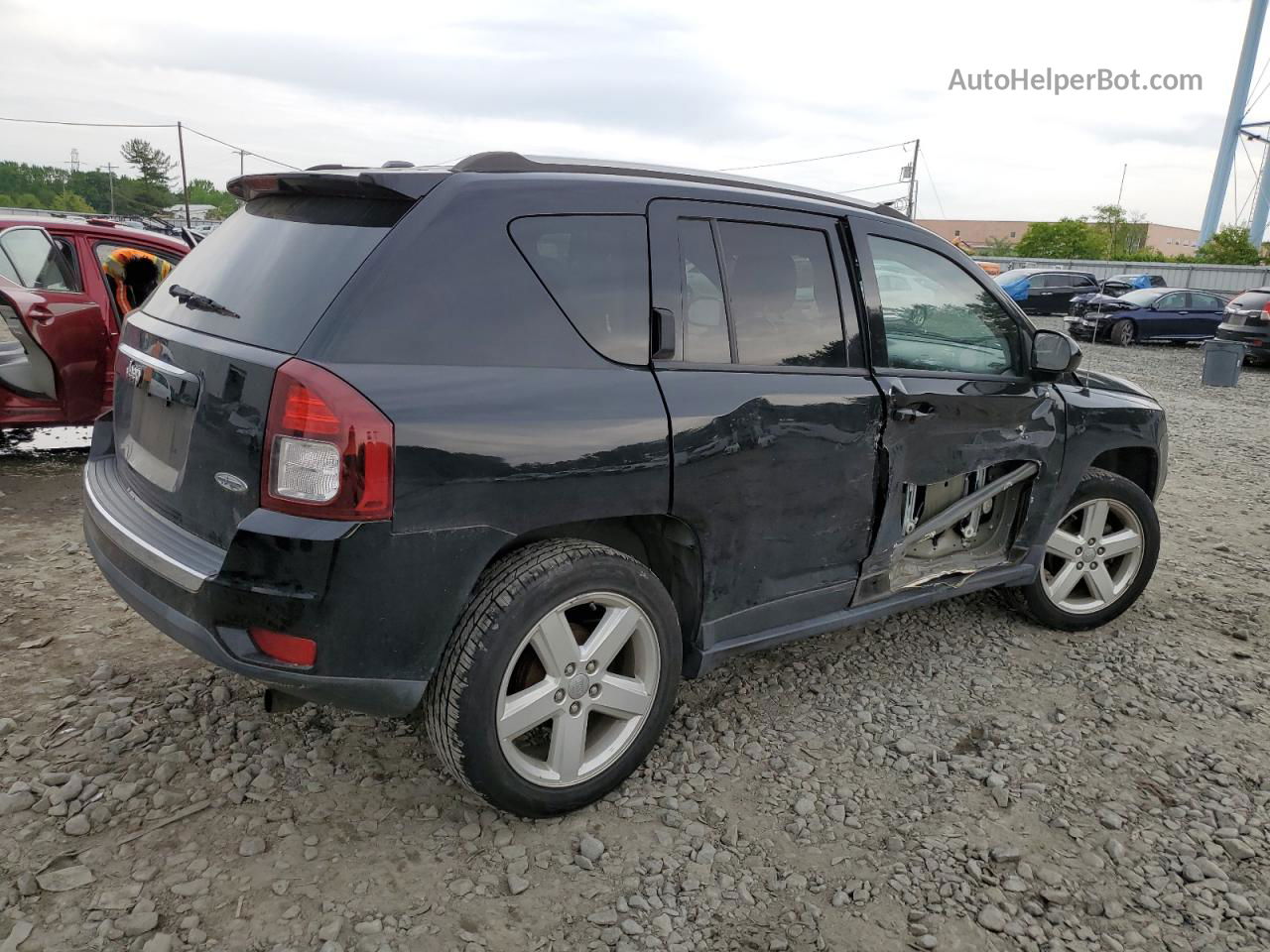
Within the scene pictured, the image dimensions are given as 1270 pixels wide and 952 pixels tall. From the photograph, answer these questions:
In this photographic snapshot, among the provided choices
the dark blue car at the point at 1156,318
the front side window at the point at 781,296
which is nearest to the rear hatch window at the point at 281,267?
the front side window at the point at 781,296

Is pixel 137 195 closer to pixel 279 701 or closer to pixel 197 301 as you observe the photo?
pixel 197 301

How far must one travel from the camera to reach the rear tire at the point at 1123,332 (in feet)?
68.3

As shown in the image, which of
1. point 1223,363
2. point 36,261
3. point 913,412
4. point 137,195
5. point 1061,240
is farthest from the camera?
point 137,195

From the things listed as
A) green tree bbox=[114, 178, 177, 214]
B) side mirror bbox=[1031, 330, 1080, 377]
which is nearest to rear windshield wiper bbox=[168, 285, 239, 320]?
side mirror bbox=[1031, 330, 1080, 377]

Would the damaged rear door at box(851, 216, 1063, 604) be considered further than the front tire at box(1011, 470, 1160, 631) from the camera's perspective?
No

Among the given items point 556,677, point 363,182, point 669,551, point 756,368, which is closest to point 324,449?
point 363,182

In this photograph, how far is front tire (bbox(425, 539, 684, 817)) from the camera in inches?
97.2

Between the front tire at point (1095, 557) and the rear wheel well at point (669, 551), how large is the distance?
2030mm

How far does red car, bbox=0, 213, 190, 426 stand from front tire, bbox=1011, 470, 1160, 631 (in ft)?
18.8

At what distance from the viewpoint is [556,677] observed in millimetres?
2635

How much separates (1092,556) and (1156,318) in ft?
64.0

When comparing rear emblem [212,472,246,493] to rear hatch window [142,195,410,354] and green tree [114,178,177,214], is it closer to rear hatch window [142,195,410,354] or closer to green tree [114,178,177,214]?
rear hatch window [142,195,410,354]

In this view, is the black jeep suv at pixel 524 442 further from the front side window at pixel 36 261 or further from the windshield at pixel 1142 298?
the windshield at pixel 1142 298

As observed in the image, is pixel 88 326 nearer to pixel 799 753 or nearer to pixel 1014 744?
pixel 799 753
